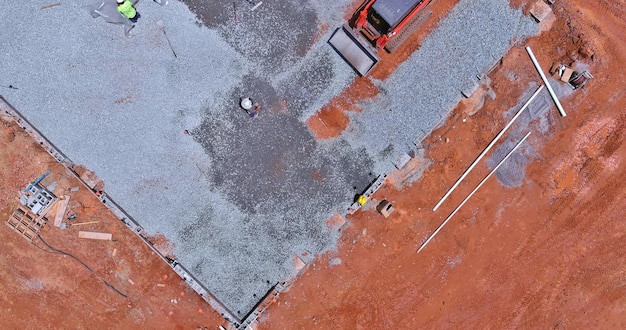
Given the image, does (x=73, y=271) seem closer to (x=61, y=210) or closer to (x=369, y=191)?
(x=61, y=210)

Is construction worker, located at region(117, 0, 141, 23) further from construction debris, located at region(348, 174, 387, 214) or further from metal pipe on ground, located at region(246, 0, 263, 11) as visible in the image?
construction debris, located at region(348, 174, 387, 214)

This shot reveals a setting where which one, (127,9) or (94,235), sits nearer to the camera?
(127,9)

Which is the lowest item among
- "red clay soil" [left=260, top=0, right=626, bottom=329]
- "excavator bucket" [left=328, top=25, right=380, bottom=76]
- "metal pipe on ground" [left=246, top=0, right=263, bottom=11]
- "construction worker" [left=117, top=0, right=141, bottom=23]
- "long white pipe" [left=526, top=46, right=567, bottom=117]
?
"red clay soil" [left=260, top=0, right=626, bottom=329]

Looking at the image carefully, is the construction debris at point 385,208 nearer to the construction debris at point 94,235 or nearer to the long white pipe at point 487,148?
the long white pipe at point 487,148

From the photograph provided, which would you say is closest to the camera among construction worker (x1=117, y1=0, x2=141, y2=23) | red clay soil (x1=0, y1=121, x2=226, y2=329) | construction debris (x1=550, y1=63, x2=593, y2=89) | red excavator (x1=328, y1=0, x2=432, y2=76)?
construction worker (x1=117, y1=0, x2=141, y2=23)

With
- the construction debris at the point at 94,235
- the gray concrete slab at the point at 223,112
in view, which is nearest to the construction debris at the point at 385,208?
the gray concrete slab at the point at 223,112

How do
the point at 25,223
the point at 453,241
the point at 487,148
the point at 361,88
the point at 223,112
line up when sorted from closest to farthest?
the point at 25,223
the point at 223,112
the point at 361,88
the point at 487,148
the point at 453,241

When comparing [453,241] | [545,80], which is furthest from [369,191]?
[545,80]

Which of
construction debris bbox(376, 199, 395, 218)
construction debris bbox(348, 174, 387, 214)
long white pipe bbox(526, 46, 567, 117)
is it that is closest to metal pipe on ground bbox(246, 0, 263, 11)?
construction debris bbox(348, 174, 387, 214)
